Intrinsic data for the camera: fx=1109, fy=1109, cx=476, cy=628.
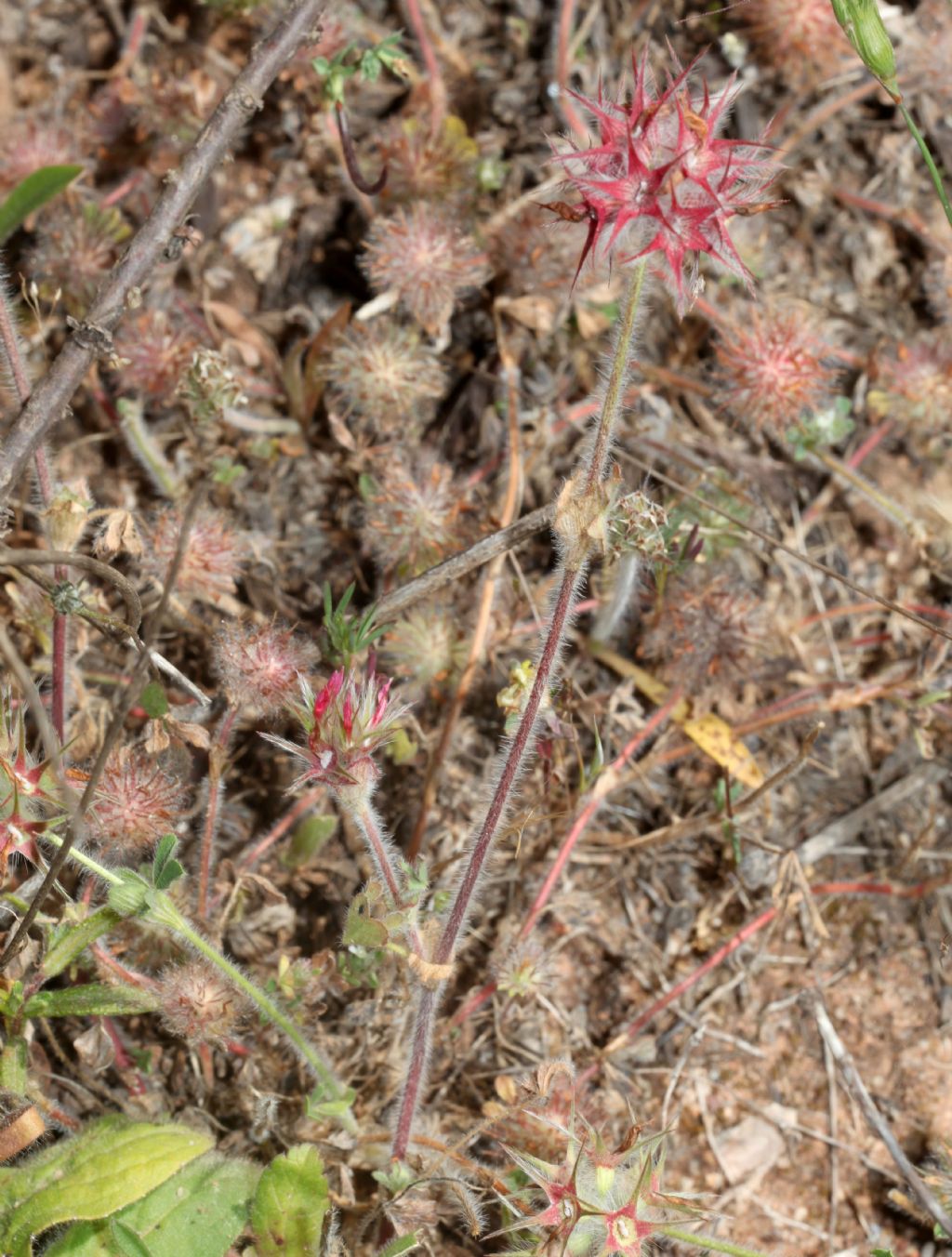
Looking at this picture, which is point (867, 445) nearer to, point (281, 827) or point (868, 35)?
point (868, 35)

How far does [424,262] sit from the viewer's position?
11.6 ft

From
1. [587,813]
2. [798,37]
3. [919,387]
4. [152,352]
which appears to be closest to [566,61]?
[798,37]

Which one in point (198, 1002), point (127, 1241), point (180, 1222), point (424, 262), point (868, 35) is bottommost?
point (180, 1222)

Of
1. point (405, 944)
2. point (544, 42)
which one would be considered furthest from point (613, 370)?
point (544, 42)

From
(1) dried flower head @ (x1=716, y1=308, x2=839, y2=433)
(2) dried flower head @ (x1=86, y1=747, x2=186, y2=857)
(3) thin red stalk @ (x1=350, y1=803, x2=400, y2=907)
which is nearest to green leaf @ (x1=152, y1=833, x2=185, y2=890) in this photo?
(2) dried flower head @ (x1=86, y1=747, x2=186, y2=857)

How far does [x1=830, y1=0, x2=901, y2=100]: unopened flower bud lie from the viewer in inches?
96.0

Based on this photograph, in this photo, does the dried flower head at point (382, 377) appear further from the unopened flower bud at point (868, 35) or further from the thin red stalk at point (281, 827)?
the unopened flower bud at point (868, 35)

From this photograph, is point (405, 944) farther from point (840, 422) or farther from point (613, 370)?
point (840, 422)

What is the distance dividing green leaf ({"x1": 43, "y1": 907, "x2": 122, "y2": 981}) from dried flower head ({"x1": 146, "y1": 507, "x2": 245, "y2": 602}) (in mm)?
1042

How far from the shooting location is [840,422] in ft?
12.7

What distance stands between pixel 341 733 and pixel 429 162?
228 cm

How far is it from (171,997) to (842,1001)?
2039mm

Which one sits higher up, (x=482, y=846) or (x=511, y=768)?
(x=511, y=768)

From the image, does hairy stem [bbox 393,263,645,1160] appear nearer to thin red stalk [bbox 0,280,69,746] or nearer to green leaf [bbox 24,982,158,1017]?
green leaf [bbox 24,982,158,1017]
